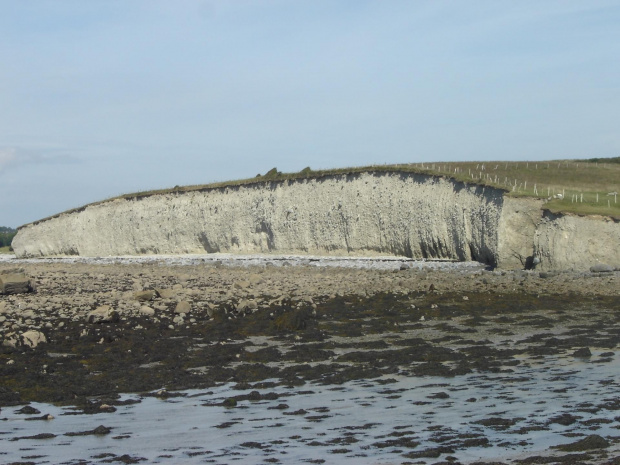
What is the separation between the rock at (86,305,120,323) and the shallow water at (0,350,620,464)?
23.1 feet

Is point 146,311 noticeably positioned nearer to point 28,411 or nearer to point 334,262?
point 28,411

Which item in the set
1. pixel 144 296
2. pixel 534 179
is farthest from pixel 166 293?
pixel 534 179

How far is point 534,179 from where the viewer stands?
5262 centimetres

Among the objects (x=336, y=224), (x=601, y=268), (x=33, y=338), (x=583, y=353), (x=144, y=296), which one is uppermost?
(x=336, y=224)

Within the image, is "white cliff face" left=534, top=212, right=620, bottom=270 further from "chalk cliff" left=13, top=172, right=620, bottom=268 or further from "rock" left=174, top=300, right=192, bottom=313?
"rock" left=174, top=300, right=192, bottom=313

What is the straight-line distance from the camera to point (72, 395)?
12.2 m

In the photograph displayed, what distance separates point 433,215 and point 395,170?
658 cm

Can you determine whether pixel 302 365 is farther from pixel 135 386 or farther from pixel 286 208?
pixel 286 208

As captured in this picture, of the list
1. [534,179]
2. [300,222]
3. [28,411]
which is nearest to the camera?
[28,411]

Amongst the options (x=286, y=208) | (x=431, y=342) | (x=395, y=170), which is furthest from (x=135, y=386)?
A: (x=286, y=208)

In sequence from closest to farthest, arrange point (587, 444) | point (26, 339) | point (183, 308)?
point (587, 444)
point (26, 339)
point (183, 308)

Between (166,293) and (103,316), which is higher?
(103,316)

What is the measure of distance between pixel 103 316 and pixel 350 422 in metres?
10.3

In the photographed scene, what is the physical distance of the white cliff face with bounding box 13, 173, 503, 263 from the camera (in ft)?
153
